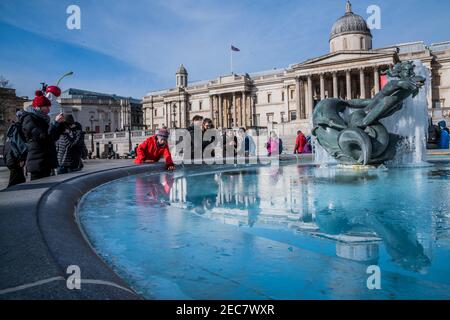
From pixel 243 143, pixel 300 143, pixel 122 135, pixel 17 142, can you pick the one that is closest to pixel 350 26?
pixel 122 135

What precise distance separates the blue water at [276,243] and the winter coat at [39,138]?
123 centimetres

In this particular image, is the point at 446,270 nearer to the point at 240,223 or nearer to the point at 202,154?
the point at 240,223

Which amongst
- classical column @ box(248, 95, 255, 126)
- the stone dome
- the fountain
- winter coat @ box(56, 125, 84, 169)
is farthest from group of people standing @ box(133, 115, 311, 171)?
classical column @ box(248, 95, 255, 126)

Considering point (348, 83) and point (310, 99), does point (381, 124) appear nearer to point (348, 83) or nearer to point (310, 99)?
point (348, 83)

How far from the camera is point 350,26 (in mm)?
51562

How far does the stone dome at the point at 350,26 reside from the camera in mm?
51375

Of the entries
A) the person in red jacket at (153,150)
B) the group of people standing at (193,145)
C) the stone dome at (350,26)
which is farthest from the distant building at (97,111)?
the person in red jacket at (153,150)

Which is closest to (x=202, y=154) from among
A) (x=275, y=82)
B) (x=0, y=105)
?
(x=0, y=105)

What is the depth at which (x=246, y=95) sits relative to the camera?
65.8 meters

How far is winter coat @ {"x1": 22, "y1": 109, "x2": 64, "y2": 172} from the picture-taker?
17.6ft

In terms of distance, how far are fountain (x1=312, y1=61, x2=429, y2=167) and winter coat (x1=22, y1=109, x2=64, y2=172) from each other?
23.4ft

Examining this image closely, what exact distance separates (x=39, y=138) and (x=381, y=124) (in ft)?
27.1

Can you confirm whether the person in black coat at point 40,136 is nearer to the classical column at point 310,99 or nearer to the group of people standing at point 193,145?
the group of people standing at point 193,145

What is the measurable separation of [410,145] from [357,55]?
38989 millimetres
